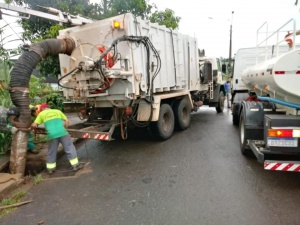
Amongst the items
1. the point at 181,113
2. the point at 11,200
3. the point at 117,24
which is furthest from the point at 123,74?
the point at 181,113

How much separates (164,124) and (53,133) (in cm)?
293

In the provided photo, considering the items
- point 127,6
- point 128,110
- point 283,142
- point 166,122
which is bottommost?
point 166,122

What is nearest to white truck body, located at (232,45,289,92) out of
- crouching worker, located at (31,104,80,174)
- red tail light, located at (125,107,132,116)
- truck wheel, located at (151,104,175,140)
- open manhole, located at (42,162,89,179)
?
truck wheel, located at (151,104,175,140)

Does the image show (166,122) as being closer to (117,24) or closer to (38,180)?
(117,24)

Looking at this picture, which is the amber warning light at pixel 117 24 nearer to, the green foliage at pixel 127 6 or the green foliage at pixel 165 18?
the green foliage at pixel 127 6

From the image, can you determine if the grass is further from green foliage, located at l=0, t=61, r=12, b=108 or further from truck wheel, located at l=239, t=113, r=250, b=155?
truck wheel, located at l=239, t=113, r=250, b=155

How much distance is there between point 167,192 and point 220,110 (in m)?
8.10

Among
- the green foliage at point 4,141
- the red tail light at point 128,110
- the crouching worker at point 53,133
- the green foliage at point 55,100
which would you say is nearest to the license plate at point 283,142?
the red tail light at point 128,110

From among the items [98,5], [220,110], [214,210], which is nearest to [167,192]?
[214,210]

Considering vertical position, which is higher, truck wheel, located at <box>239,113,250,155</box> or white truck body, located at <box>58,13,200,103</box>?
white truck body, located at <box>58,13,200,103</box>

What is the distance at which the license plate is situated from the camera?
10.6 ft

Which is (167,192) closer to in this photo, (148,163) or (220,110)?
(148,163)

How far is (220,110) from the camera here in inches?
436

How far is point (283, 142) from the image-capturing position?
3244 millimetres
